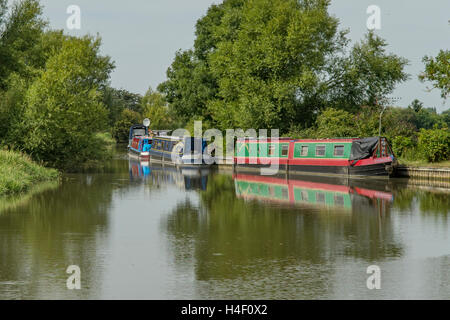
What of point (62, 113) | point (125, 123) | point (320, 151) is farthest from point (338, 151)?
point (125, 123)

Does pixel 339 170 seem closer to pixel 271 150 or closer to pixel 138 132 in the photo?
pixel 271 150

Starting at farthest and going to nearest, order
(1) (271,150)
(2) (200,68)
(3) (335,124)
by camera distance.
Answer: (2) (200,68) < (3) (335,124) < (1) (271,150)

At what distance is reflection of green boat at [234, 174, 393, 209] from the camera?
21656mm

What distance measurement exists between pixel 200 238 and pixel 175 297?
16.6 feet

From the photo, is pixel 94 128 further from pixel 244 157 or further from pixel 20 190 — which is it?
pixel 20 190

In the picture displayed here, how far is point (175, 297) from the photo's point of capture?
8.95m

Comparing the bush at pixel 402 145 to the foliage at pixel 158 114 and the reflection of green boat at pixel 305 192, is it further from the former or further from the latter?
the foliage at pixel 158 114

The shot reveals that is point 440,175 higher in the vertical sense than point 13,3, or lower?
lower

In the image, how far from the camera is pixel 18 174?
83.9 ft

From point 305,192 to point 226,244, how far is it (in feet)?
40.1

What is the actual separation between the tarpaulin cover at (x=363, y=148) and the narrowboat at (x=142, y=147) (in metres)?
23.4

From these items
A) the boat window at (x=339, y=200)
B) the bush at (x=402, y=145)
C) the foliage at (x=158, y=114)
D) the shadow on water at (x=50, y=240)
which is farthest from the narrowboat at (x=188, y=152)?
the foliage at (x=158, y=114)
